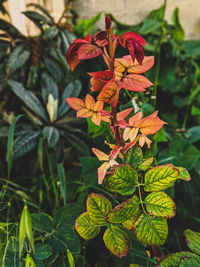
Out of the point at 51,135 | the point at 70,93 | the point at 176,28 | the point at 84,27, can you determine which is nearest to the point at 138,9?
the point at 176,28

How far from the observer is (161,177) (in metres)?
0.49

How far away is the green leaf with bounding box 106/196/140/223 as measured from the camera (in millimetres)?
467

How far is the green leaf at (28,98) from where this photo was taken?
1.12m

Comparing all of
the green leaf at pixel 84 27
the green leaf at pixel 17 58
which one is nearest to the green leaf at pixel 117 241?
the green leaf at pixel 17 58

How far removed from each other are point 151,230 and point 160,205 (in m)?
0.05

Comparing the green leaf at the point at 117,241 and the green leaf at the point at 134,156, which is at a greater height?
the green leaf at the point at 134,156

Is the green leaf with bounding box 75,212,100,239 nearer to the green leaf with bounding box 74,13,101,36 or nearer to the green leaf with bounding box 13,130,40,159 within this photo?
the green leaf with bounding box 13,130,40,159

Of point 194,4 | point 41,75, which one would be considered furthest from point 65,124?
point 194,4

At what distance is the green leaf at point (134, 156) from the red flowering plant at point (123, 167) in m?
0.01

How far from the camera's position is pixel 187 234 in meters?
0.56

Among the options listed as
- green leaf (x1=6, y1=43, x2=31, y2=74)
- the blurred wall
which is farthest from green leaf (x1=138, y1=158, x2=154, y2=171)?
the blurred wall

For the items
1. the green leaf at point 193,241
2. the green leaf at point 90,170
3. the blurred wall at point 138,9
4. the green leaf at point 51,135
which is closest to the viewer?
the green leaf at point 193,241

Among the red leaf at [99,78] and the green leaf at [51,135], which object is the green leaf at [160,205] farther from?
the green leaf at [51,135]

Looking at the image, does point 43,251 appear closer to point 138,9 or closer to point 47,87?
point 47,87
